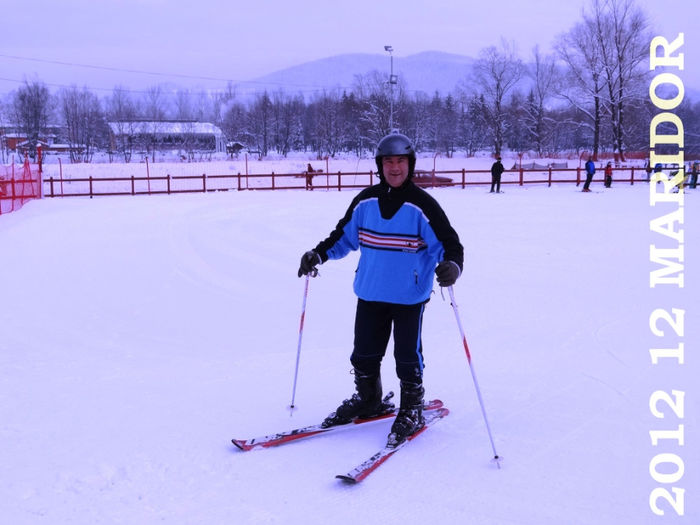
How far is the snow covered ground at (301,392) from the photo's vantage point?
2.69 m

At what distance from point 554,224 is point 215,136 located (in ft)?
210

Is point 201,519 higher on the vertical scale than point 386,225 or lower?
lower

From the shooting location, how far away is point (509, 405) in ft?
12.5

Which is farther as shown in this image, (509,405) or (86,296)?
(86,296)

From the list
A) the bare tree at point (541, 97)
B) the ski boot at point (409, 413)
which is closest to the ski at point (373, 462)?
the ski boot at point (409, 413)

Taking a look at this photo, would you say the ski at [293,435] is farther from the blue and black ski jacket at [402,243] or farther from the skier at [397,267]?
the blue and black ski jacket at [402,243]

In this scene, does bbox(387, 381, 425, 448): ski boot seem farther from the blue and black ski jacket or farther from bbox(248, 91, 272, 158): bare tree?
bbox(248, 91, 272, 158): bare tree

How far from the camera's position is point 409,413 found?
331 cm

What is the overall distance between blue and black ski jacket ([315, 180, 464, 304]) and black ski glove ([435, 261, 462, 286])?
3.4 inches

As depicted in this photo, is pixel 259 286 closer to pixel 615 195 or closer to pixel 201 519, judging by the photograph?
pixel 201 519

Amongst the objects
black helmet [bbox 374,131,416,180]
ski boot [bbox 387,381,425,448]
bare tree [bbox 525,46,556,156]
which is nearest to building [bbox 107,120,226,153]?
bare tree [bbox 525,46,556,156]

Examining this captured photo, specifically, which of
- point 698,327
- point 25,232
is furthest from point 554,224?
point 25,232

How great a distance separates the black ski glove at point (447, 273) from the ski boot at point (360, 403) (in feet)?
2.60

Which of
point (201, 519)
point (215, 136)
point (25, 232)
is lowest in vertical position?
point (201, 519)
